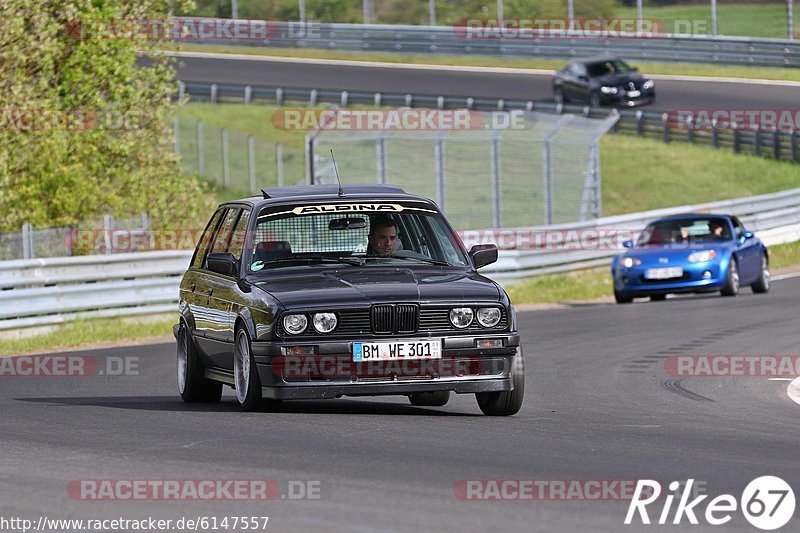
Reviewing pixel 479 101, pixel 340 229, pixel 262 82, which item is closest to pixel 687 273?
pixel 340 229

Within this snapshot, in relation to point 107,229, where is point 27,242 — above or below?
above

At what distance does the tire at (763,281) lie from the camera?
79.7ft

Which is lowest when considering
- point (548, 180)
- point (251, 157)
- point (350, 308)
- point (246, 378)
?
point (251, 157)

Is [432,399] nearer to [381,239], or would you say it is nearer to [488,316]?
[381,239]

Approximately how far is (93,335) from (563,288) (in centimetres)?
995

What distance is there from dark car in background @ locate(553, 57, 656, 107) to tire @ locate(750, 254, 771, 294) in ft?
74.4

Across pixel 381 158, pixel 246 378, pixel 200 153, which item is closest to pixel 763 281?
pixel 381 158

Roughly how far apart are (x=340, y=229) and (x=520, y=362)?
5.16 feet

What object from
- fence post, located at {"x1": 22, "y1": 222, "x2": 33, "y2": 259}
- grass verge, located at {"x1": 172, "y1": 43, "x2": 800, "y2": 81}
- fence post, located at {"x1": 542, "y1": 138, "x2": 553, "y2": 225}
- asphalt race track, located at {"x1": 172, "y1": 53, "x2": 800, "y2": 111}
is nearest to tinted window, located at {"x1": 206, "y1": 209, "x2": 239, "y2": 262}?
fence post, located at {"x1": 22, "y1": 222, "x2": 33, "y2": 259}

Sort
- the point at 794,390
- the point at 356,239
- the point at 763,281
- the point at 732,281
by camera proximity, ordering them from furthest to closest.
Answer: the point at 763,281, the point at 732,281, the point at 794,390, the point at 356,239

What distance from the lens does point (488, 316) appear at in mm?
10062

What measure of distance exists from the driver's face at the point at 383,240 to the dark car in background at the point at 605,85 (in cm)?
3643

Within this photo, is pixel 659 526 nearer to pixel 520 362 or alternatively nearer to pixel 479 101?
pixel 520 362

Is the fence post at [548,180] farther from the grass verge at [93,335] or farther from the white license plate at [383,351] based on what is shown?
the white license plate at [383,351]
